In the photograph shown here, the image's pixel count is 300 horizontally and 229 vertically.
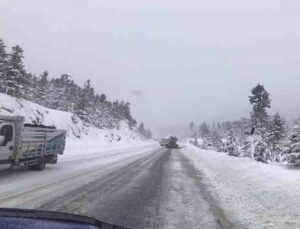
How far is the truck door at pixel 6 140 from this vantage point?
1622 centimetres

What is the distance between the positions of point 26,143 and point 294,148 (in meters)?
14.9

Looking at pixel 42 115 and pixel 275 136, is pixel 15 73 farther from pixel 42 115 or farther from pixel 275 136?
pixel 275 136

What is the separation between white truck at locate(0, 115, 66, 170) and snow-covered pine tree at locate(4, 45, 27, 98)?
4135cm

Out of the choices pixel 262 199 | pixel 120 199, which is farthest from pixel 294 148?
pixel 120 199

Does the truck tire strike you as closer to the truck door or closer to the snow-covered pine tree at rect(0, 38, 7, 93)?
the truck door

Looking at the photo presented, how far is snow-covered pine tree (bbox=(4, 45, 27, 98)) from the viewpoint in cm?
6138

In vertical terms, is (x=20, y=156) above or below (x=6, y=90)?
below

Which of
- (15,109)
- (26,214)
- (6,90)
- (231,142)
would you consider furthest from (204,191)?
(231,142)

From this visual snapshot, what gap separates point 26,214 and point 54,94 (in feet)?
375

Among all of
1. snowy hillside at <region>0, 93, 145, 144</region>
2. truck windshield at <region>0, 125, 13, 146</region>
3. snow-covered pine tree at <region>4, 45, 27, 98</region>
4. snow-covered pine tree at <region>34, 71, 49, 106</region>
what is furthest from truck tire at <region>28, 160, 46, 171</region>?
snow-covered pine tree at <region>34, 71, 49, 106</region>

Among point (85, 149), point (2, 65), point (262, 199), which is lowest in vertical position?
point (262, 199)

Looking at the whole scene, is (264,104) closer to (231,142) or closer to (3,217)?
(231,142)

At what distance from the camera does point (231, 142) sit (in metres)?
82.3

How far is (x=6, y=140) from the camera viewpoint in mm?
16547
